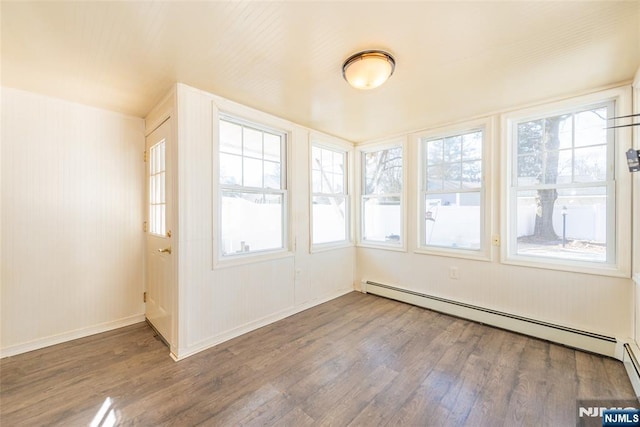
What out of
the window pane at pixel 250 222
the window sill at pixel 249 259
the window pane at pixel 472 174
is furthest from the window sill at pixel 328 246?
the window pane at pixel 472 174

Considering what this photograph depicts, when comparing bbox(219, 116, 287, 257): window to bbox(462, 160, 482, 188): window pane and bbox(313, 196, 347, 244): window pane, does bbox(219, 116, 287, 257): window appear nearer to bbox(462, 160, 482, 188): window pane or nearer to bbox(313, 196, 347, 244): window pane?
bbox(313, 196, 347, 244): window pane

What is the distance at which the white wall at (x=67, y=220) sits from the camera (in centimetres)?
224

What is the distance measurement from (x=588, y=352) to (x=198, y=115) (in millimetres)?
4160

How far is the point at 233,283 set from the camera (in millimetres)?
2598

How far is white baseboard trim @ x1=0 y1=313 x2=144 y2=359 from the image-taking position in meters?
2.23

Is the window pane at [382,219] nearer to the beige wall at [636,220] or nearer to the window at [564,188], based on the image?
the window at [564,188]

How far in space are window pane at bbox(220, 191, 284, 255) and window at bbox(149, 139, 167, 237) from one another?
0.59 metres

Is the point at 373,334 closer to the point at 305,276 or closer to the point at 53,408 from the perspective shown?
the point at 305,276

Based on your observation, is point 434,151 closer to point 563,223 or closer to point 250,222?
point 563,223

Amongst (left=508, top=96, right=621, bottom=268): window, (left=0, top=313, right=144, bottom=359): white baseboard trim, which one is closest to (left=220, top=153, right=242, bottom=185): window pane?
(left=0, top=313, right=144, bottom=359): white baseboard trim

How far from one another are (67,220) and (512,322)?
4.68m

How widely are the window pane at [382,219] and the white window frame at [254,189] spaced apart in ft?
5.02

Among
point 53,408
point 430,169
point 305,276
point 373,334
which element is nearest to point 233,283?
point 305,276

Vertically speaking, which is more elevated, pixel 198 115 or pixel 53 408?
pixel 198 115
